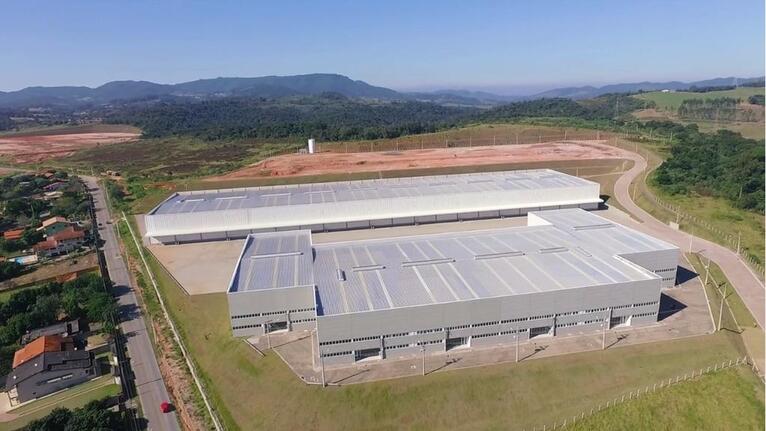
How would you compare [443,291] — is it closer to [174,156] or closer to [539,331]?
[539,331]

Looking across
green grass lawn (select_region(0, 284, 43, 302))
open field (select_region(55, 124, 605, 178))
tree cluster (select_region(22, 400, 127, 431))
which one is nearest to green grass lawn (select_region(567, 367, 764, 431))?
tree cluster (select_region(22, 400, 127, 431))

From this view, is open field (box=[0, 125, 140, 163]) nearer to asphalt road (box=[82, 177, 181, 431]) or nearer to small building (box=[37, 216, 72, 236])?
small building (box=[37, 216, 72, 236])

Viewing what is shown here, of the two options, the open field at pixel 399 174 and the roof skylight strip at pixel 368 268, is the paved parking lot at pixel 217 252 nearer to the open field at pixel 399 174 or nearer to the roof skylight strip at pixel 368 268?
the roof skylight strip at pixel 368 268

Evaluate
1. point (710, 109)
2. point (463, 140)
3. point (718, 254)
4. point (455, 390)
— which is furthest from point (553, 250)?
point (710, 109)

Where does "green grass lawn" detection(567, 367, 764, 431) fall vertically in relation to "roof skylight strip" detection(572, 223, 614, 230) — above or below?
below

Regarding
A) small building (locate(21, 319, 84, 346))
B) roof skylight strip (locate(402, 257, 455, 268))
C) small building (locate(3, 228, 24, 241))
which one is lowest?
small building (locate(21, 319, 84, 346))

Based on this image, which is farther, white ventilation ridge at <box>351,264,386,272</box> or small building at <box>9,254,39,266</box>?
small building at <box>9,254,39,266</box>

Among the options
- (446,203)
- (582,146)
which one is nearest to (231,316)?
(446,203)
